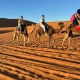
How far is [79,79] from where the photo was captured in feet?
23.2

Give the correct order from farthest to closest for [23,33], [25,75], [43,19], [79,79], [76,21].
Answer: [23,33]
[43,19]
[76,21]
[25,75]
[79,79]

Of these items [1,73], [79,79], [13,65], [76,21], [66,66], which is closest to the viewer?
[79,79]

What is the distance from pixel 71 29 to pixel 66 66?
6561mm

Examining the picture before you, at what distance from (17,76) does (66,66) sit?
2068 mm

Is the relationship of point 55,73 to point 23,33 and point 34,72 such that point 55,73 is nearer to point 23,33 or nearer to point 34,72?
point 34,72

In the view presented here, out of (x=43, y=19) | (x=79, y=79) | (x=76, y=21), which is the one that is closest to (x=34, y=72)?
(x=79, y=79)

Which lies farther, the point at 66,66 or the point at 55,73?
the point at 66,66

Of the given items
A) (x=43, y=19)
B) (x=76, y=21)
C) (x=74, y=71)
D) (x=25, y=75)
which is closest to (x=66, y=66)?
(x=74, y=71)

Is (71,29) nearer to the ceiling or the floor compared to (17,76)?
nearer to the ceiling

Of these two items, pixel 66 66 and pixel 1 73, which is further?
pixel 66 66

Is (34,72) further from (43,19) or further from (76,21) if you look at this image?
(43,19)

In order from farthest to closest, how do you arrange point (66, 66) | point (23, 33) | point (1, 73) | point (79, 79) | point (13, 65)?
point (23, 33) < point (13, 65) < point (66, 66) < point (1, 73) < point (79, 79)

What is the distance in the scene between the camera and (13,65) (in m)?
9.79

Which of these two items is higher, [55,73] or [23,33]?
[23,33]
